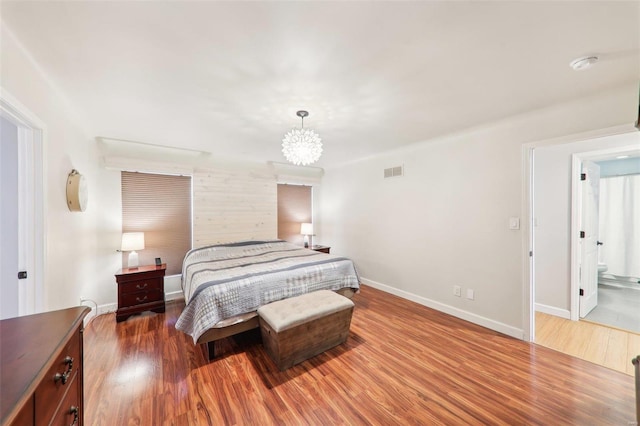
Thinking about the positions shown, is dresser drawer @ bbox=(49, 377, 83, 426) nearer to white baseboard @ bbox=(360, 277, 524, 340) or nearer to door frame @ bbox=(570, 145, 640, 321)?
white baseboard @ bbox=(360, 277, 524, 340)

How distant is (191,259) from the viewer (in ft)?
10.3

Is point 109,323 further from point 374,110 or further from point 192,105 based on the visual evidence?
point 374,110

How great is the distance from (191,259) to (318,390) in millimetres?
2319

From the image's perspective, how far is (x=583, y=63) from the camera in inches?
62.7

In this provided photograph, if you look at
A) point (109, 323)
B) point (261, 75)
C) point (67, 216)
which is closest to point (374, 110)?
point (261, 75)

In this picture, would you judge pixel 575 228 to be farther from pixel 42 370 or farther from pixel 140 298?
pixel 140 298

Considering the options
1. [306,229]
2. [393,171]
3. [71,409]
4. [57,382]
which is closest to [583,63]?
[393,171]

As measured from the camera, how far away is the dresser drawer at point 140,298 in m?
2.92

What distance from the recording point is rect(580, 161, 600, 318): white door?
9.67 feet

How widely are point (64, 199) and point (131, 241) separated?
1.04 meters

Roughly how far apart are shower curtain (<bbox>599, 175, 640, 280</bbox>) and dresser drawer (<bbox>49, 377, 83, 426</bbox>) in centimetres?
680

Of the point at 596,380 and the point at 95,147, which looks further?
the point at 95,147

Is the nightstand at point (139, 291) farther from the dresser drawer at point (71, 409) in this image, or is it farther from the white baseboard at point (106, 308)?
the dresser drawer at point (71, 409)

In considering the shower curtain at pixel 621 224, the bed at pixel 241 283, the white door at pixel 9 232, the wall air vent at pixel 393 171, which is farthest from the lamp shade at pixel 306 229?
the shower curtain at pixel 621 224
